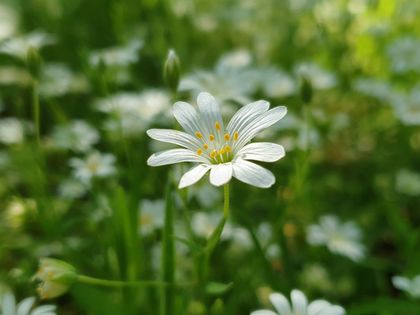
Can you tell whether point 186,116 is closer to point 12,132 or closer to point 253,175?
point 253,175

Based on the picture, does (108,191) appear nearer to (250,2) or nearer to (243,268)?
(243,268)

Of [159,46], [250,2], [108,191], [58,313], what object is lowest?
[58,313]

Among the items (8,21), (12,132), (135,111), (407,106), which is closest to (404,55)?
(407,106)

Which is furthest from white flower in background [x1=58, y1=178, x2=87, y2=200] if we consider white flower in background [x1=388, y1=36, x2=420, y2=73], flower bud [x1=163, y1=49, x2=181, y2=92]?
white flower in background [x1=388, y1=36, x2=420, y2=73]

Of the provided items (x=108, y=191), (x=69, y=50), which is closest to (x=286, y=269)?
(x=108, y=191)

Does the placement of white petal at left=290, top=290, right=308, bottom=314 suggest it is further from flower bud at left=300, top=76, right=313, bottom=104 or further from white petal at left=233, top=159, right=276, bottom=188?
flower bud at left=300, top=76, right=313, bottom=104
